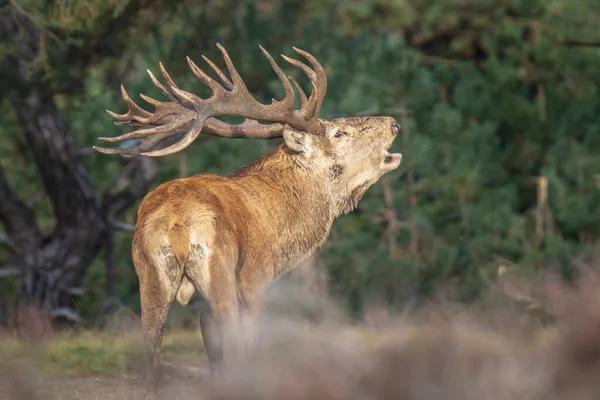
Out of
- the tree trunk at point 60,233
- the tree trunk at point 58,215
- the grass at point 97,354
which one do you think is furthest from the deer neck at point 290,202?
the tree trunk at point 60,233

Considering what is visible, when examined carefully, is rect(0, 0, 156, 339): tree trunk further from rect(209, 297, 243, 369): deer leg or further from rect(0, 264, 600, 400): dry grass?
rect(0, 264, 600, 400): dry grass

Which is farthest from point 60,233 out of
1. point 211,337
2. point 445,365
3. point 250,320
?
point 445,365

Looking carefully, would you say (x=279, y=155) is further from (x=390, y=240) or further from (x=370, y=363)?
(x=390, y=240)

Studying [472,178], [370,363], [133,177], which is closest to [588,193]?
[472,178]

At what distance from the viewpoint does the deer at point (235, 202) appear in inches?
269

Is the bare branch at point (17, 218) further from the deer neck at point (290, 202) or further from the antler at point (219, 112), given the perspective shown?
the deer neck at point (290, 202)

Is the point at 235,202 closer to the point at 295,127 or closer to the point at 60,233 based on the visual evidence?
the point at 295,127

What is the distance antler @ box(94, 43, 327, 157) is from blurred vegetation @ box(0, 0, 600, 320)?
5.73 m

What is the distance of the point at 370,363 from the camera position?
18.1ft

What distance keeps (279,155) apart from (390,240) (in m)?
7.65

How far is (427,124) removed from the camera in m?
16.1

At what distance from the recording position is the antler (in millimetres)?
7668

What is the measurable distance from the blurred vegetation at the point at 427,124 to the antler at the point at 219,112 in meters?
5.73

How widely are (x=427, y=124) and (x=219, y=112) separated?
8.54m
